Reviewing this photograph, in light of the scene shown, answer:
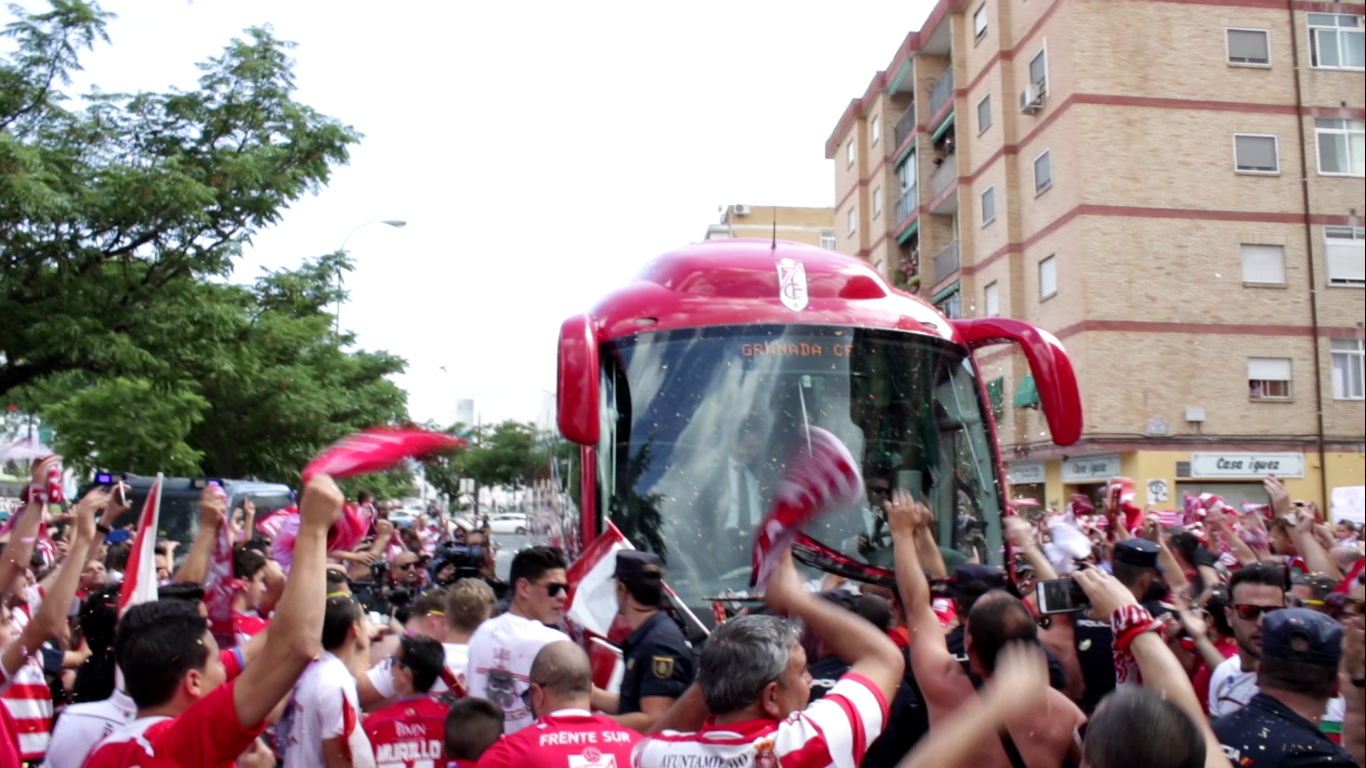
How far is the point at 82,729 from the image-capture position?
157 inches

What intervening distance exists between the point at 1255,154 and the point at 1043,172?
4.89 m

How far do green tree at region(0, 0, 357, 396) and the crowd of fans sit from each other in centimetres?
766

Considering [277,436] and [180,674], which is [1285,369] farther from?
[180,674]

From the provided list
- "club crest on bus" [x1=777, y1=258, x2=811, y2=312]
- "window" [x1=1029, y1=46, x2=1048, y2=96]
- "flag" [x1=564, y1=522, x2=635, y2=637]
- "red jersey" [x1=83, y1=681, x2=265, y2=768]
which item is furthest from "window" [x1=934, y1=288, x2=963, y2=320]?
"red jersey" [x1=83, y1=681, x2=265, y2=768]

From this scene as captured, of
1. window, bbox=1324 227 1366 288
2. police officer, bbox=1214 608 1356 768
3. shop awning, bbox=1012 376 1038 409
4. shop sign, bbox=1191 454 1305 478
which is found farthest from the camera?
window, bbox=1324 227 1366 288

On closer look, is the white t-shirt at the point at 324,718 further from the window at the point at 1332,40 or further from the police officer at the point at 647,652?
the window at the point at 1332,40

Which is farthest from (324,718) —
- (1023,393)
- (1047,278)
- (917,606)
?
(1047,278)

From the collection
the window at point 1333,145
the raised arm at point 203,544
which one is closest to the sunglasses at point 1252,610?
the raised arm at point 203,544

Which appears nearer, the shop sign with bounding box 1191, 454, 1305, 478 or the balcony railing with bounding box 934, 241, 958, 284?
the shop sign with bounding box 1191, 454, 1305, 478

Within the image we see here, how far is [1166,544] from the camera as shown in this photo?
7.52 meters

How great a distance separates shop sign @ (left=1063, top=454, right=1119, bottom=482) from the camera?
28.4 m

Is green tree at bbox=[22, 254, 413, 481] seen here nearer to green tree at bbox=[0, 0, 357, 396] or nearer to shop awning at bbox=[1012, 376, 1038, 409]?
green tree at bbox=[0, 0, 357, 396]

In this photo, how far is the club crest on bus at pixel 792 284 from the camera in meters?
7.18

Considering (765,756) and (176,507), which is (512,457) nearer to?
(176,507)
